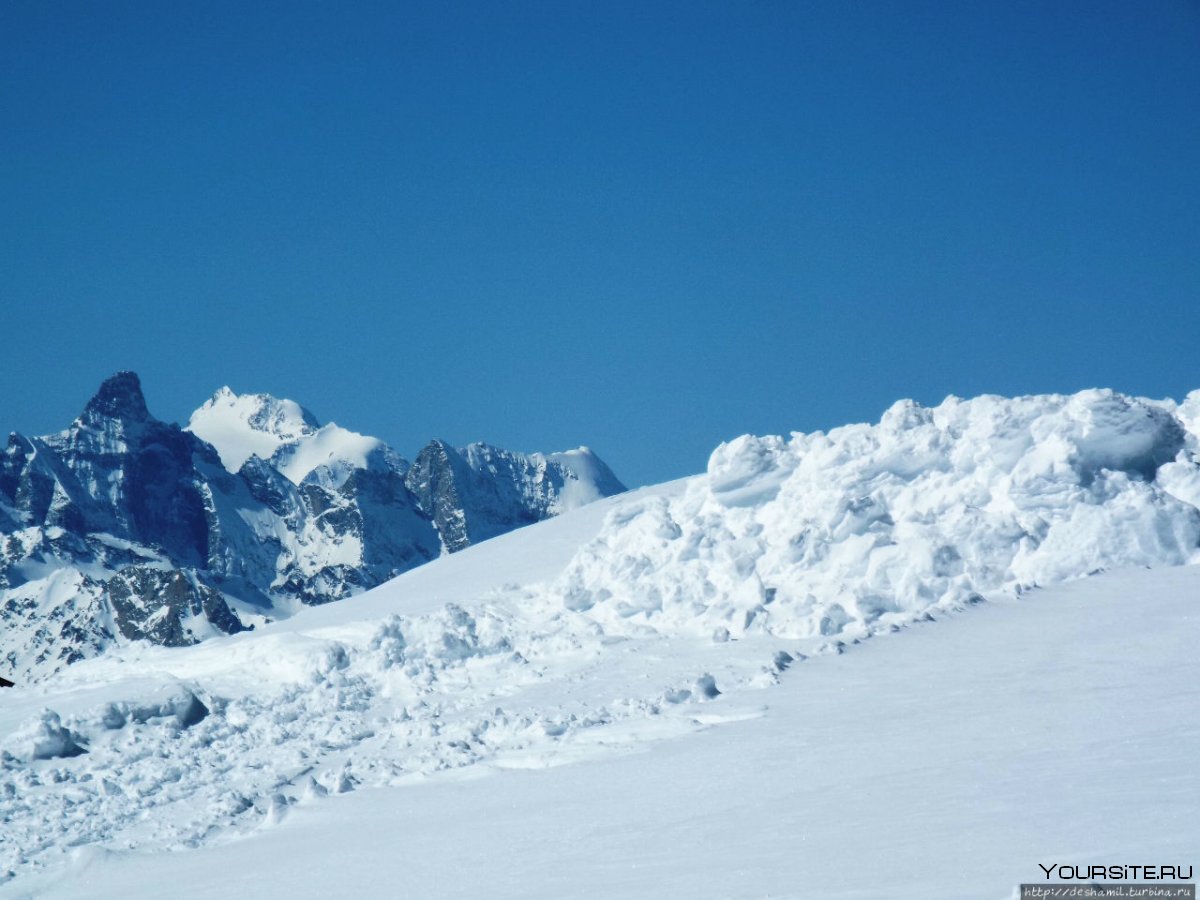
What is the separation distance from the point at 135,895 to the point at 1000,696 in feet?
27.4

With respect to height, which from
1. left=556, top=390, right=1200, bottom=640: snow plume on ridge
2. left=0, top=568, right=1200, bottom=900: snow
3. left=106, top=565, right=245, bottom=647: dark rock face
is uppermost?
left=106, top=565, right=245, bottom=647: dark rock face

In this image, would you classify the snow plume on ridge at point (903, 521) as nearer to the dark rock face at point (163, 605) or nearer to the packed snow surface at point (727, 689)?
the packed snow surface at point (727, 689)

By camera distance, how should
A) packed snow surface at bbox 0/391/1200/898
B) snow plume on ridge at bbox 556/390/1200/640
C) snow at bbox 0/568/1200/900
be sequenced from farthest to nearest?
snow plume on ridge at bbox 556/390/1200/640 < packed snow surface at bbox 0/391/1200/898 < snow at bbox 0/568/1200/900

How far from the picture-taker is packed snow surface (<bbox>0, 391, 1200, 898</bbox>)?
11.0 metres

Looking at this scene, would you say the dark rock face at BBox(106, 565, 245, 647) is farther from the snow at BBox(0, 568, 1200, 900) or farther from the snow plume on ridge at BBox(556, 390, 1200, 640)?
the snow at BBox(0, 568, 1200, 900)

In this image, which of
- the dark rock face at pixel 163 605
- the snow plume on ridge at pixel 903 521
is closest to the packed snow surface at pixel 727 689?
the snow plume on ridge at pixel 903 521

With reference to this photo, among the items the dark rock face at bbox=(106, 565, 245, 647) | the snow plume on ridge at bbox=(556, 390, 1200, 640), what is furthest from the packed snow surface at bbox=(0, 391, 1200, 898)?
the dark rock face at bbox=(106, 565, 245, 647)

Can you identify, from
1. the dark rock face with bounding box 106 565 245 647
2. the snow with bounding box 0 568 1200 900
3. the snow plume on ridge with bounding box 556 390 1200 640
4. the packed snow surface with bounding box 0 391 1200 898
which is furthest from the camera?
the dark rock face with bounding box 106 565 245 647

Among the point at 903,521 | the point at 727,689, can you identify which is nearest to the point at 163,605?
the point at 903,521

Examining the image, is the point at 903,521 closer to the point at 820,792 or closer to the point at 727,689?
the point at 727,689

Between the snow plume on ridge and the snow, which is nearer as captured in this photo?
the snow

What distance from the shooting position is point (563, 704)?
1698 centimetres

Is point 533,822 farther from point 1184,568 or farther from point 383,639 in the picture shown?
point 1184,568

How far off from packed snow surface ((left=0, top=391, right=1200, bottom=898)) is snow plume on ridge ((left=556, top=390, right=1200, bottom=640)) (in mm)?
48
